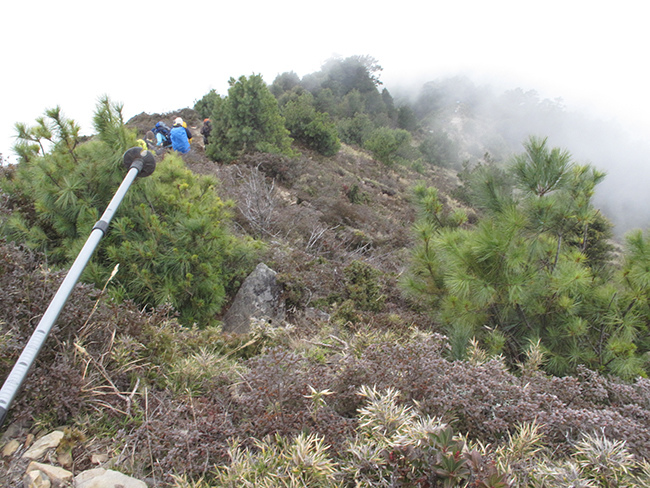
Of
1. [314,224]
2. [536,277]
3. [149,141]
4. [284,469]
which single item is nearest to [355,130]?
[149,141]

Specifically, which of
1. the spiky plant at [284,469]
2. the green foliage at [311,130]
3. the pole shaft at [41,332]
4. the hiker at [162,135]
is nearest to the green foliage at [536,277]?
the spiky plant at [284,469]

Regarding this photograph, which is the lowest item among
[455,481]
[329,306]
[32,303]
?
[329,306]

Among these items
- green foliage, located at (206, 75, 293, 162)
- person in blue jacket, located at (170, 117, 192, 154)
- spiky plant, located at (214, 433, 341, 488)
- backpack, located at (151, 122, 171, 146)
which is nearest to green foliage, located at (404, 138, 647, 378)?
spiky plant, located at (214, 433, 341, 488)

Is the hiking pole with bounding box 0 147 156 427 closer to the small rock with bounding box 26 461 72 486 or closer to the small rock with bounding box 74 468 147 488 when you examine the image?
the small rock with bounding box 26 461 72 486

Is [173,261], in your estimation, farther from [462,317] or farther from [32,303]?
[462,317]

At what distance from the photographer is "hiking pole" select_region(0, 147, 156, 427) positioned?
150 centimetres

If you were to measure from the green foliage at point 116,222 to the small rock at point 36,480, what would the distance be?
76.7 inches

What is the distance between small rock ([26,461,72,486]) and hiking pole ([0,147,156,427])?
0.72ft

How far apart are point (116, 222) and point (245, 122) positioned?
9.21 m

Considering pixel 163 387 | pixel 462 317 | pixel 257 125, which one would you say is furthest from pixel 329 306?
pixel 257 125

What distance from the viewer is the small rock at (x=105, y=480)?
1.40 m

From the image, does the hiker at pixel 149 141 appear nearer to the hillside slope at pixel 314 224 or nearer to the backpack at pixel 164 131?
the hillside slope at pixel 314 224

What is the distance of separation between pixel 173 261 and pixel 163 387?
1.54 meters

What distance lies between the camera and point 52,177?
3.44 metres
